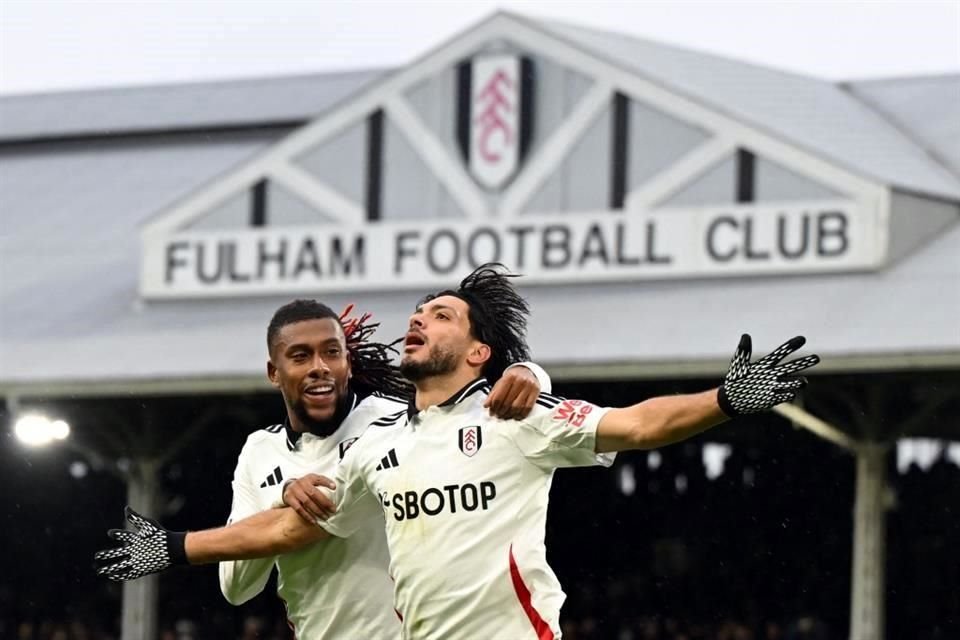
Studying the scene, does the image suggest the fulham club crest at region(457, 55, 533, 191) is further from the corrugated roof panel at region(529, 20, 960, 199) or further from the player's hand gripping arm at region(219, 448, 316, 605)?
the player's hand gripping arm at region(219, 448, 316, 605)

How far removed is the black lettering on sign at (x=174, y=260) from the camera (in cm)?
2167

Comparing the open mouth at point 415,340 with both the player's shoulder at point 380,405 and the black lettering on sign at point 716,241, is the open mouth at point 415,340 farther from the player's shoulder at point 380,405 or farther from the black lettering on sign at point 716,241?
the black lettering on sign at point 716,241

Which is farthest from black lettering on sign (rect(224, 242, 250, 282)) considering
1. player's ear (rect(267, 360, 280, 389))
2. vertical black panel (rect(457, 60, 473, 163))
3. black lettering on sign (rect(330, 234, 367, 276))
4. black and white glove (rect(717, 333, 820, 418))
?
black and white glove (rect(717, 333, 820, 418))

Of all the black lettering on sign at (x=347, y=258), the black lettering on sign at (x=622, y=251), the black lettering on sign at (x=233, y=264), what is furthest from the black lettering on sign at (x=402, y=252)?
the black lettering on sign at (x=622, y=251)

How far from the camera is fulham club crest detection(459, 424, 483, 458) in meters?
6.78

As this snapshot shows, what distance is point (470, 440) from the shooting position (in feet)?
22.3

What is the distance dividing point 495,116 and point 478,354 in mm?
13751

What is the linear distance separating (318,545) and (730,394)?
6.77 ft

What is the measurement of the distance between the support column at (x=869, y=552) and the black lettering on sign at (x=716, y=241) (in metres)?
2.15

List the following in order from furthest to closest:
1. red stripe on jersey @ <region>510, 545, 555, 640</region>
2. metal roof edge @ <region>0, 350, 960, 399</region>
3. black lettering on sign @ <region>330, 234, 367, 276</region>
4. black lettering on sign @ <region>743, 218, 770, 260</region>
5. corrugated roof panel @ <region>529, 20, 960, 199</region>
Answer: black lettering on sign @ <region>330, 234, 367, 276</region>, corrugated roof panel @ <region>529, 20, 960, 199</region>, black lettering on sign @ <region>743, 218, 770, 260</region>, metal roof edge @ <region>0, 350, 960, 399</region>, red stripe on jersey @ <region>510, 545, 555, 640</region>

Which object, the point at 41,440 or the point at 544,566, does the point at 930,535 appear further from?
the point at 544,566

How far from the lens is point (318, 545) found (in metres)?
7.66

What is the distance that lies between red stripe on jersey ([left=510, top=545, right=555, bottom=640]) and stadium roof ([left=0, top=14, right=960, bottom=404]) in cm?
1019

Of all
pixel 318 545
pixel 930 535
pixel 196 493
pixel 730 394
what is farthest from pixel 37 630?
pixel 730 394
